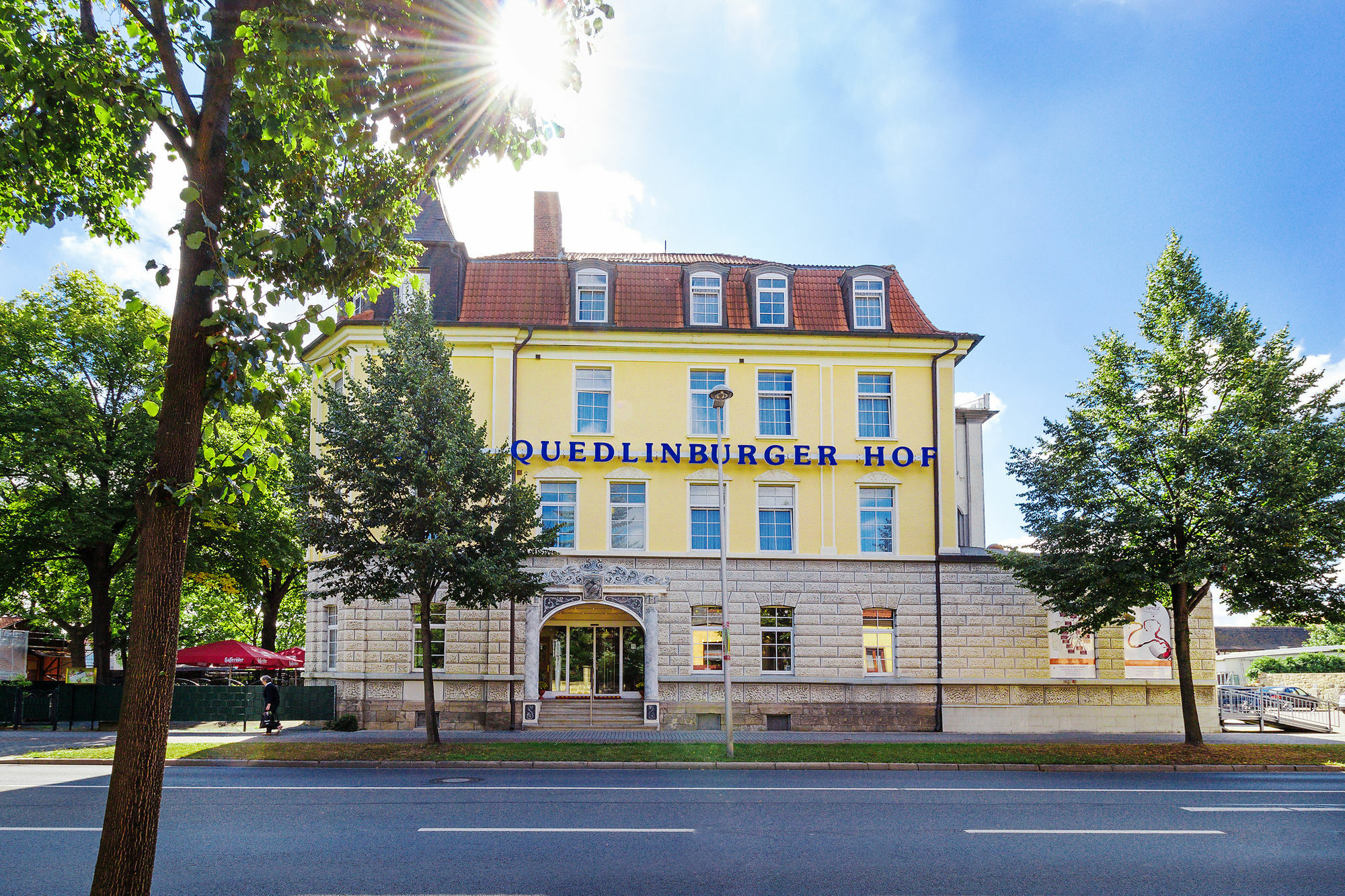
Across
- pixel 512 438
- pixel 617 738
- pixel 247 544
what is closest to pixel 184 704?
pixel 247 544

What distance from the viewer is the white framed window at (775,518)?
26.1 meters

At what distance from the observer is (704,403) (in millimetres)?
26672

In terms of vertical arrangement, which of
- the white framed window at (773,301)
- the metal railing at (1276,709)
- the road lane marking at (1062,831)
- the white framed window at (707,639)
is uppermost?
the white framed window at (773,301)

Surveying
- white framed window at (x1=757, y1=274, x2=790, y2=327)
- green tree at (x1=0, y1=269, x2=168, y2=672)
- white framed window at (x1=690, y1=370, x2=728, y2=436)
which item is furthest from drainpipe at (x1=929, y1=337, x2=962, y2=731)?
green tree at (x1=0, y1=269, x2=168, y2=672)

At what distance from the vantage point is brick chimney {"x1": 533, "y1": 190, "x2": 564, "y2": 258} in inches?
1240

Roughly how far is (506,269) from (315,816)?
1900 cm

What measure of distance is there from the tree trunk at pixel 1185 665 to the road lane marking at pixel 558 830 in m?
15.0

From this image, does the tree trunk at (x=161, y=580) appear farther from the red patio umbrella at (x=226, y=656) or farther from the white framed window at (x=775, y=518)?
the red patio umbrella at (x=226, y=656)

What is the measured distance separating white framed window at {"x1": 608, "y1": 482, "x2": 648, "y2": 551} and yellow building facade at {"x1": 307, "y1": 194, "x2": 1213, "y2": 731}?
0.20 ft

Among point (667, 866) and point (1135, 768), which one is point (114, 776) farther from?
point (1135, 768)

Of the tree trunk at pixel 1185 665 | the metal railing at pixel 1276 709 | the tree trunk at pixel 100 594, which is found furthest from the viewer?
the metal railing at pixel 1276 709

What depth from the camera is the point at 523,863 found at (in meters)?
8.86

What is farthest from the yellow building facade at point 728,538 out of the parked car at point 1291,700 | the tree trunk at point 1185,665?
the parked car at point 1291,700

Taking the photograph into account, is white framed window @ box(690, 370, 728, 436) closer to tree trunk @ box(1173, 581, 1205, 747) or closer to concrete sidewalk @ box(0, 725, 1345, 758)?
→ concrete sidewalk @ box(0, 725, 1345, 758)
